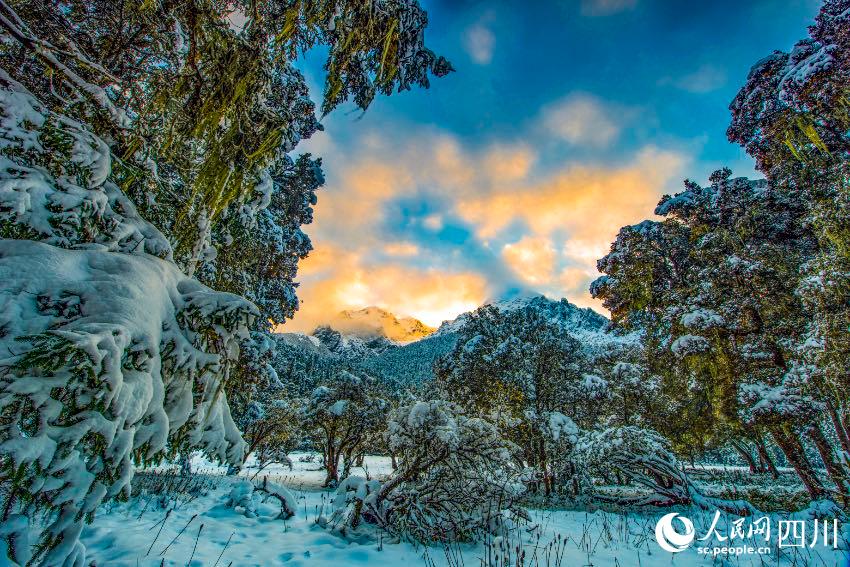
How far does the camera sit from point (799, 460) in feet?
34.0

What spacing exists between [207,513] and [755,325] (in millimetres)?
14399

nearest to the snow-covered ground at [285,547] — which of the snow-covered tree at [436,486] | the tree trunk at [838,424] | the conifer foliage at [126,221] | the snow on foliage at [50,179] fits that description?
the snow-covered tree at [436,486]

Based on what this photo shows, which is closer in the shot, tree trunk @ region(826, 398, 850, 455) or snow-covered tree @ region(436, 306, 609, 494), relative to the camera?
tree trunk @ region(826, 398, 850, 455)

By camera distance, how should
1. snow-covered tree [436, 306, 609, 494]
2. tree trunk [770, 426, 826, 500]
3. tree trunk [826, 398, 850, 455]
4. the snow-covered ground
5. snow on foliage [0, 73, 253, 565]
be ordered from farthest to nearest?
1. snow-covered tree [436, 306, 609, 494]
2. tree trunk [770, 426, 826, 500]
3. tree trunk [826, 398, 850, 455]
4. the snow-covered ground
5. snow on foliage [0, 73, 253, 565]

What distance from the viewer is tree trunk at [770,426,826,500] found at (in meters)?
9.90

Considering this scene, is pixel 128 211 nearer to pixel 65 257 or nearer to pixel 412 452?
pixel 65 257

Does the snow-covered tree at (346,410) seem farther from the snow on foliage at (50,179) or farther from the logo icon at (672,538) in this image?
the snow on foliage at (50,179)

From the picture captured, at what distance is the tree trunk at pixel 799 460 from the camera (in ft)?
32.5

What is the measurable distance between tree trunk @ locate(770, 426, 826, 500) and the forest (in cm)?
8

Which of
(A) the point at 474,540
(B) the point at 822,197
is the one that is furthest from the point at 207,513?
(B) the point at 822,197

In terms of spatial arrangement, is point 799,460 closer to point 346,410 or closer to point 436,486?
point 436,486

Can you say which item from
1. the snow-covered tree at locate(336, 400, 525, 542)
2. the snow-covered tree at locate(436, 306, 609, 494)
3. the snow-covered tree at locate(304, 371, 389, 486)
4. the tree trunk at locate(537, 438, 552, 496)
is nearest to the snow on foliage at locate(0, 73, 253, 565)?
the snow-covered tree at locate(336, 400, 525, 542)

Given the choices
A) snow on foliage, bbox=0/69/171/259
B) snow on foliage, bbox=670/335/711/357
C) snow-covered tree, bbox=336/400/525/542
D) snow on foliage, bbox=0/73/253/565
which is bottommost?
snow-covered tree, bbox=336/400/525/542

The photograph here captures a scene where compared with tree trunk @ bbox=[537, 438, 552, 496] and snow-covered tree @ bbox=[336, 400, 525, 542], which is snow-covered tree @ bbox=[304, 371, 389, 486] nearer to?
tree trunk @ bbox=[537, 438, 552, 496]
